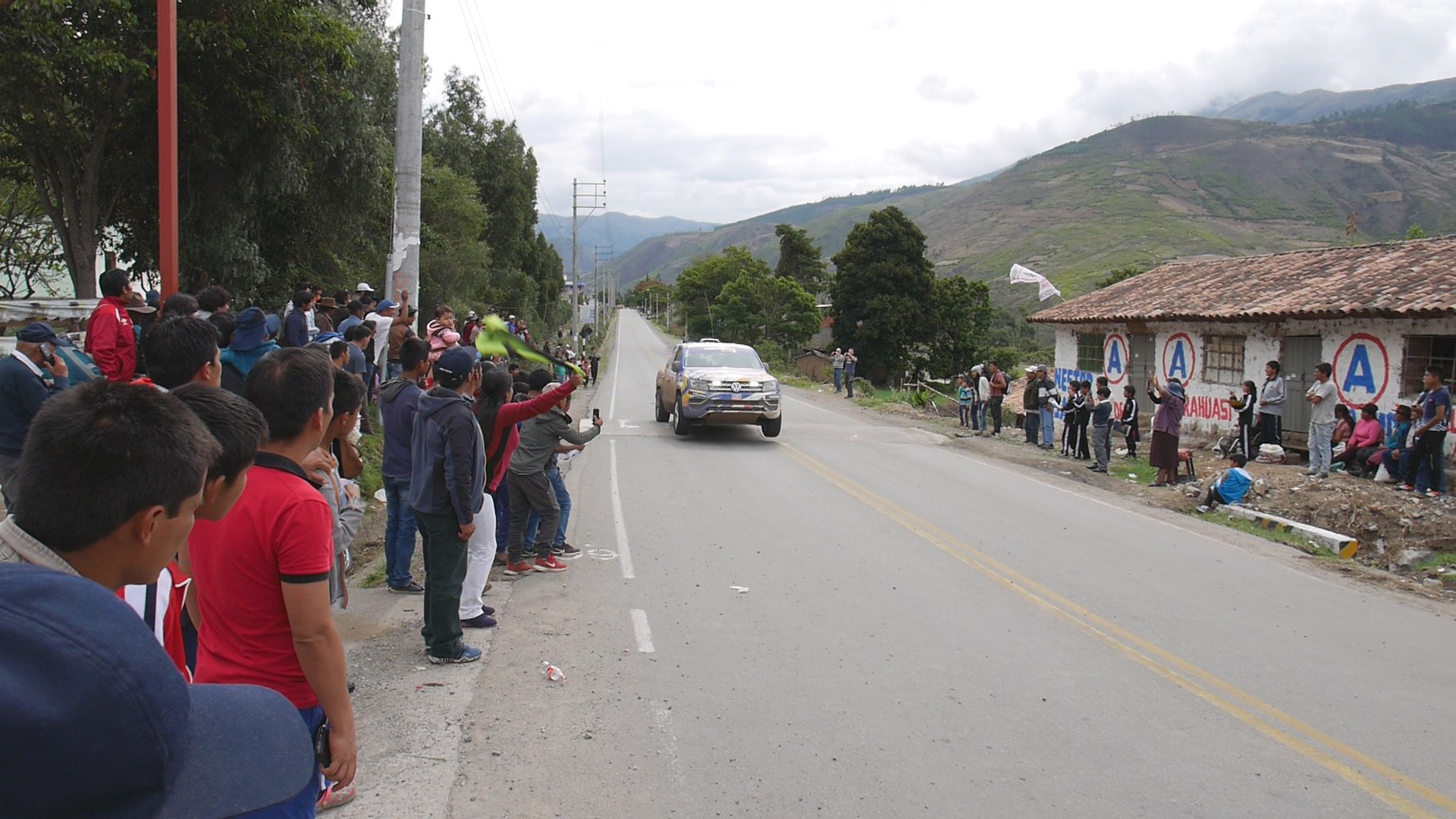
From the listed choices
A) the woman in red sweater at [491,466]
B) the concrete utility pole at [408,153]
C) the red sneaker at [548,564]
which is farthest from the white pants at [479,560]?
the concrete utility pole at [408,153]

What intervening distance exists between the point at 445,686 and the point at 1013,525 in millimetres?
7270

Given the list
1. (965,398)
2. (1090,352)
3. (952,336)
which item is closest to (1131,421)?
(965,398)

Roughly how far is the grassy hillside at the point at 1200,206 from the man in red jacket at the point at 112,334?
9226 cm

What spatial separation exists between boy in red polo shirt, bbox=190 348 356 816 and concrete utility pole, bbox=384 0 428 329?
29.7ft

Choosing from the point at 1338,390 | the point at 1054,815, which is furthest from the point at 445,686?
the point at 1338,390

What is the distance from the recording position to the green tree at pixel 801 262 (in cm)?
7294

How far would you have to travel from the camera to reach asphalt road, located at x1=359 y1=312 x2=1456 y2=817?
431 cm

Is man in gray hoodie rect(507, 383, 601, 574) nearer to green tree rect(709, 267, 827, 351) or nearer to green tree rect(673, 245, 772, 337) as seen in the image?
green tree rect(709, 267, 827, 351)

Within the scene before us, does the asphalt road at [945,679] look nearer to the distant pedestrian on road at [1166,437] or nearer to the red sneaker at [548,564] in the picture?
the red sneaker at [548,564]

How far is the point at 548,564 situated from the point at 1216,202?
6706 inches

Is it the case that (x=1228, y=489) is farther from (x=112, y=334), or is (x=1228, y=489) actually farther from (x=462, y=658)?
(x=112, y=334)

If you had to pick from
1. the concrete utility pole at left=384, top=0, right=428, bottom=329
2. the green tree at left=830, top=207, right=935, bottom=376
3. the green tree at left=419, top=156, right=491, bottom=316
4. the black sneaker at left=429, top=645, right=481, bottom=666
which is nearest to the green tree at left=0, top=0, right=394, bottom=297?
the concrete utility pole at left=384, top=0, right=428, bottom=329

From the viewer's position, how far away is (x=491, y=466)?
6.83 meters

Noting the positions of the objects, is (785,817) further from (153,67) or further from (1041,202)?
(1041,202)
